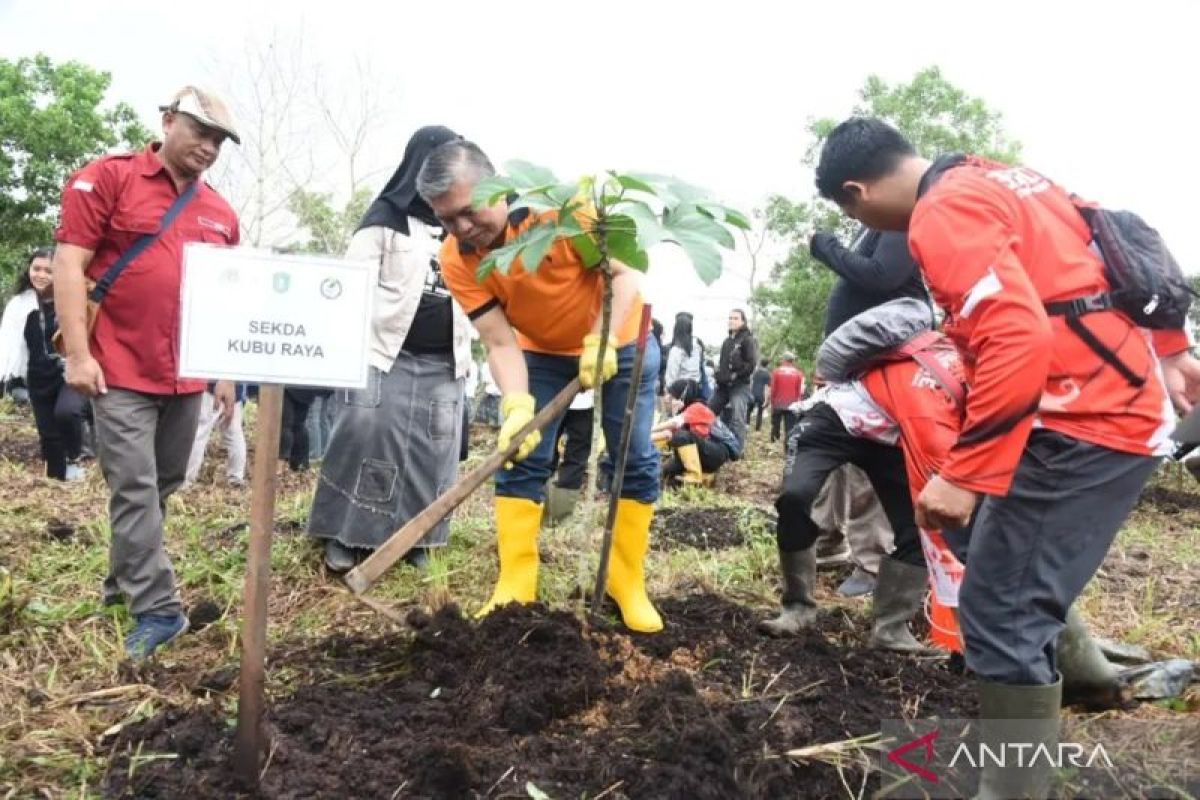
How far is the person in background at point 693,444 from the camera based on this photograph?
7566 mm

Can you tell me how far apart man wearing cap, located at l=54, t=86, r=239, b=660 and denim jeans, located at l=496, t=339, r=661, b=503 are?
119 cm

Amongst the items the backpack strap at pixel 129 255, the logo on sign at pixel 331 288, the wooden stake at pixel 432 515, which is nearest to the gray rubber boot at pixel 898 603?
the wooden stake at pixel 432 515

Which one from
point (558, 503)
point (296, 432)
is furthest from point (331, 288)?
point (296, 432)

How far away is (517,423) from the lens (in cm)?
302

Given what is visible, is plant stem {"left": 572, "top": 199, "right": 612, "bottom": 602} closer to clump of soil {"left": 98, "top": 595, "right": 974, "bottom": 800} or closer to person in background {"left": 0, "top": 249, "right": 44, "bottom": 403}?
clump of soil {"left": 98, "top": 595, "right": 974, "bottom": 800}

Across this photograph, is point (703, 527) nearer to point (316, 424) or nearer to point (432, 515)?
point (432, 515)

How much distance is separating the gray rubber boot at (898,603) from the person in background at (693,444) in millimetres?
4255

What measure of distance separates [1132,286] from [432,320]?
2.82 metres

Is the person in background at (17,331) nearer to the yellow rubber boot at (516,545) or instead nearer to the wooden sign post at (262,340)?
the yellow rubber boot at (516,545)

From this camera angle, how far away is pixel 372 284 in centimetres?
202

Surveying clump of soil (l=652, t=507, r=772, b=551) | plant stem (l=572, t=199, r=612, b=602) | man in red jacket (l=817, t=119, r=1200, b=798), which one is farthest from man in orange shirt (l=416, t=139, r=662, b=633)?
clump of soil (l=652, t=507, r=772, b=551)

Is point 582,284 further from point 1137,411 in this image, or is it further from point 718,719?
point 1137,411

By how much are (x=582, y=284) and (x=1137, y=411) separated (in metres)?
1.74

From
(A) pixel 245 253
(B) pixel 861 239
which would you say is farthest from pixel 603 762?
(B) pixel 861 239
